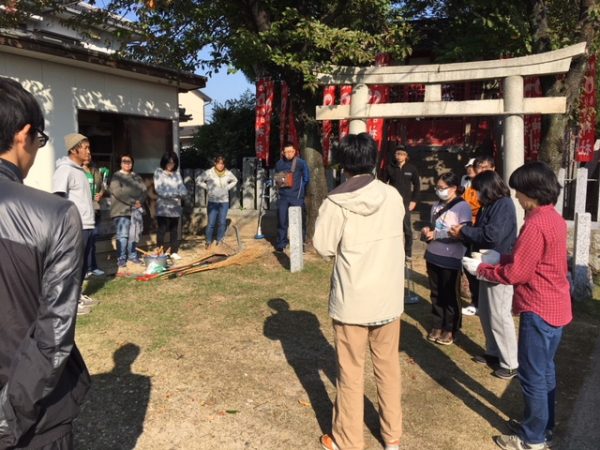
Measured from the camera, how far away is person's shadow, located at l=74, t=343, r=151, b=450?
3.16 meters

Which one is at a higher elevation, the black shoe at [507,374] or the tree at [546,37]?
the tree at [546,37]

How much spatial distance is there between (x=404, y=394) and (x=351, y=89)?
5.25 metres

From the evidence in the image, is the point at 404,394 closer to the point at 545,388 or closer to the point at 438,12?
the point at 545,388

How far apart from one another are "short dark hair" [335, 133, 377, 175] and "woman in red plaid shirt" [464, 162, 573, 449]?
3.09 ft

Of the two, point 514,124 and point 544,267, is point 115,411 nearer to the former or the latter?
point 544,267

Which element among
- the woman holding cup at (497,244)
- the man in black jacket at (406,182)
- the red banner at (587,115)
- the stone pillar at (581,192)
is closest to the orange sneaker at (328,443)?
the woman holding cup at (497,244)

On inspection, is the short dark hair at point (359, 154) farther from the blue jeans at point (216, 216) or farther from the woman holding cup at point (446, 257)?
the blue jeans at point (216, 216)

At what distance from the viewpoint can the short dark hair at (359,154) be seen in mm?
2836

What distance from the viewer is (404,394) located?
382 centimetres

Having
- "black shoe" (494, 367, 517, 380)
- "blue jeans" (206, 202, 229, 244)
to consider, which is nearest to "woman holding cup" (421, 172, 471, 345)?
"black shoe" (494, 367, 517, 380)

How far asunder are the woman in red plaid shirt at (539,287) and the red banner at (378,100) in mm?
3851

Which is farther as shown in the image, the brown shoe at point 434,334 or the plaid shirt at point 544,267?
the brown shoe at point 434,334

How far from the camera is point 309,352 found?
4559 millimetres

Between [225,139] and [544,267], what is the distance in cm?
1329
